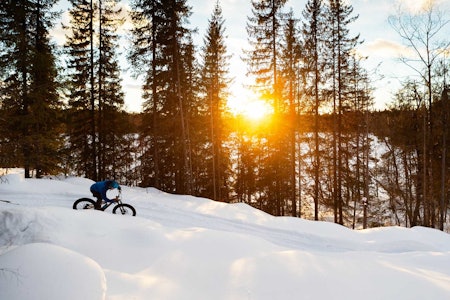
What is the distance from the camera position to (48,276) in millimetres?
4121

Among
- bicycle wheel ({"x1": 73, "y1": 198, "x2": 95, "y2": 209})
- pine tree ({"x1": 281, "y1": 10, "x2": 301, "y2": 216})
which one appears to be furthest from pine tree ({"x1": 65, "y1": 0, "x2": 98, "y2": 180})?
pine tree ({"x1": 281, "y1": 10, "x2": 301, "y2": 216})

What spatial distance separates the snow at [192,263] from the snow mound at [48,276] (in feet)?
0.05

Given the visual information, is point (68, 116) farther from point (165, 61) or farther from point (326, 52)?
point (326, 52)

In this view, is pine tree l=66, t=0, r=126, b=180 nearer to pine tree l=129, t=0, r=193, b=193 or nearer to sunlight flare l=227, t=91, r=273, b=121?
pine tree l=129, t=0, r=193, b=193

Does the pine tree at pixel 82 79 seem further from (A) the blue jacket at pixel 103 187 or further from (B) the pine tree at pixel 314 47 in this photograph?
(B) the pine tree at pixel 314 47

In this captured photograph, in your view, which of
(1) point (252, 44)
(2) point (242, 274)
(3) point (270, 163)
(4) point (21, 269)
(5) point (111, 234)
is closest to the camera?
(4) point (21, 269)

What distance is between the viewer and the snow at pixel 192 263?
4.39 metres

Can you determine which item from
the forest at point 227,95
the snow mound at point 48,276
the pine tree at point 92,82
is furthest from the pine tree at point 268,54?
the snow mound at point 48,276

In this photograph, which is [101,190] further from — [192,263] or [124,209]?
[192,263]

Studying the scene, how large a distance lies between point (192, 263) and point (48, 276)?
282cm

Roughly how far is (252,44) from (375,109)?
11206 mm

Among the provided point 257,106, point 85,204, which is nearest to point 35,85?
point 85,204

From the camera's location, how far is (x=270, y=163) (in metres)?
24.9

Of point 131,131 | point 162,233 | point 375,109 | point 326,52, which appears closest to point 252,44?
point 326,52
